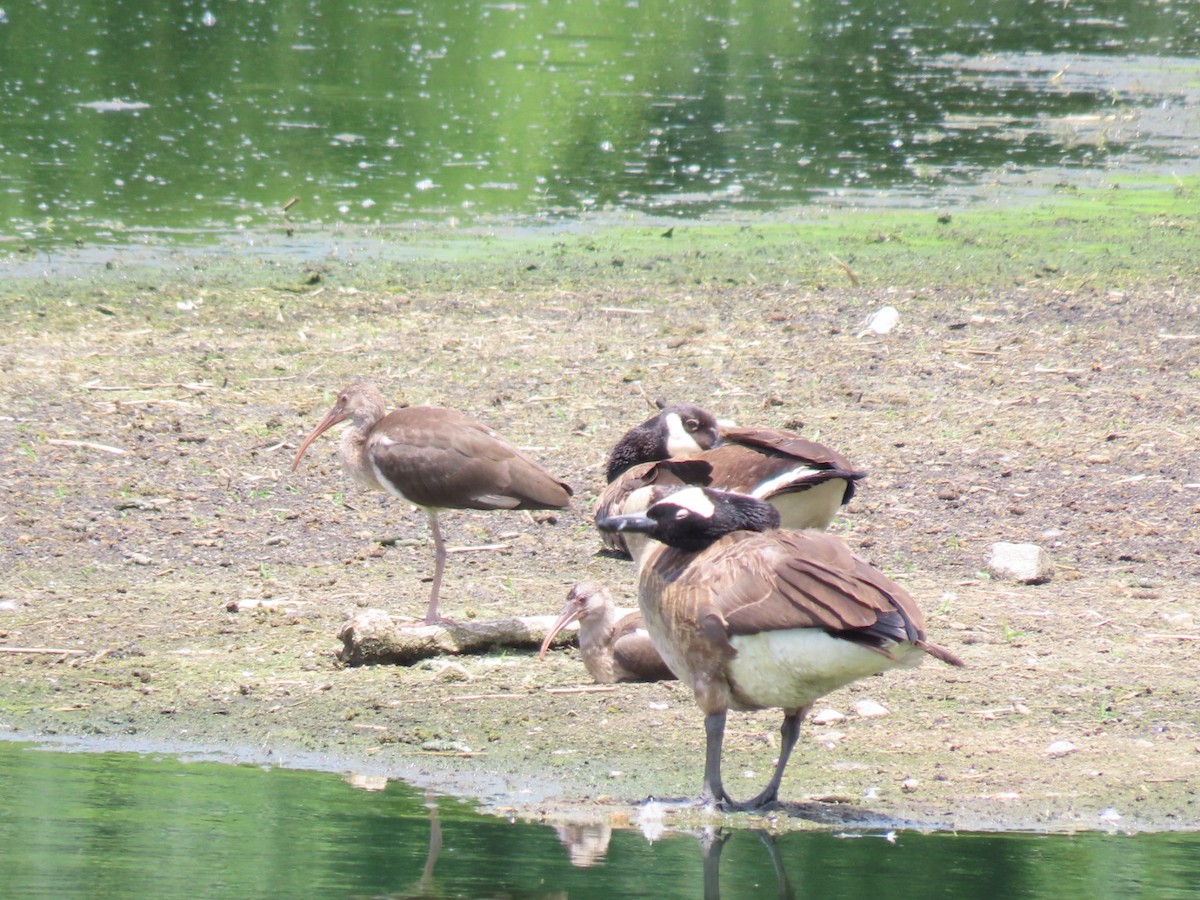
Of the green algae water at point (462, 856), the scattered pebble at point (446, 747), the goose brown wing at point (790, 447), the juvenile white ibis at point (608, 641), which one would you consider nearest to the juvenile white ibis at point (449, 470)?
the juvenile white ibis at point (608, 641)

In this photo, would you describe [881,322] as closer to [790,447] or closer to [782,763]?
[790,447]

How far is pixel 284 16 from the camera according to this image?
1399 inches

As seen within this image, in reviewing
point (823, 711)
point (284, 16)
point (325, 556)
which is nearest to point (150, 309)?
point (325, 556)

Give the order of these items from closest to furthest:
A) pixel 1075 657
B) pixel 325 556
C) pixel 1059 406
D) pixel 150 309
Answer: pixel 1075 657, pixel 325 556, pixel 1059 406, pixel 150 309

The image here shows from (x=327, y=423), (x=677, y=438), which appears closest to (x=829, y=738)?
(x=677, y=438)

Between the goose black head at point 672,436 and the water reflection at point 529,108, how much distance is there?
28.6 feet

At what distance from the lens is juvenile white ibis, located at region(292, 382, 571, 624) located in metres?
8.44

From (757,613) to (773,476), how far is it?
6.95ft

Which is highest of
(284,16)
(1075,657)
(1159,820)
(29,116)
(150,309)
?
(1159,820)

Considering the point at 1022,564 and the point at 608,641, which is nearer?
the point at 608,641

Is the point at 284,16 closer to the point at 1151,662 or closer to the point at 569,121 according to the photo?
the point at 569,121

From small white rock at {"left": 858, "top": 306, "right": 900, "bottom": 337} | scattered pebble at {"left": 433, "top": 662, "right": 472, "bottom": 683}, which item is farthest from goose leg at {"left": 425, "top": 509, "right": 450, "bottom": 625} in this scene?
small white rock at {"left": 858, "top": 306, "right": 900, "bottom": 337}

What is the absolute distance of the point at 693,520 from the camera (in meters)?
6.16

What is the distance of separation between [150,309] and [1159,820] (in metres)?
9.51
